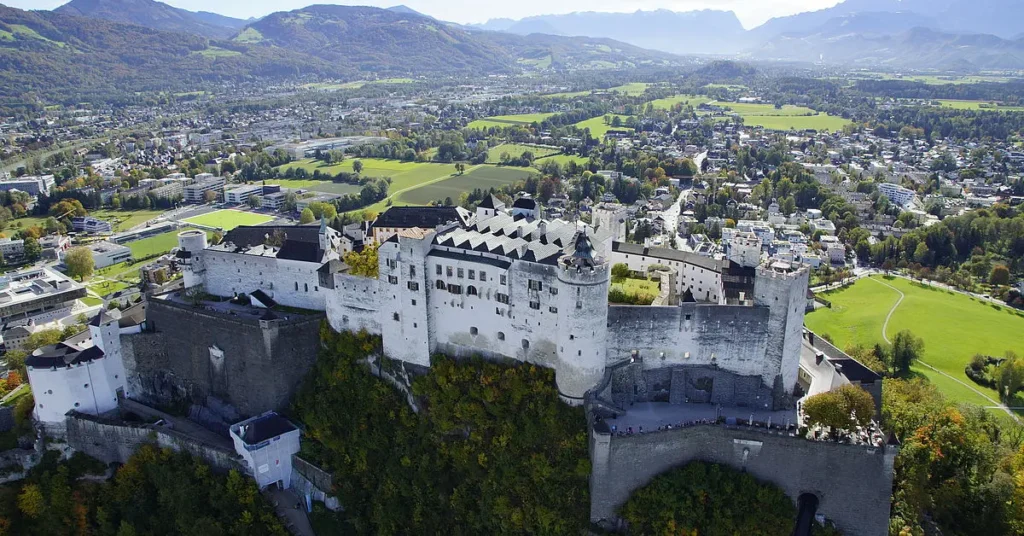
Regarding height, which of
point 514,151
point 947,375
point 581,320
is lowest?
point 947,375

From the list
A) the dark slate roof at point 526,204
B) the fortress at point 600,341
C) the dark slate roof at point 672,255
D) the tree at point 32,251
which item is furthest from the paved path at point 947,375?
the tree at point 32,251

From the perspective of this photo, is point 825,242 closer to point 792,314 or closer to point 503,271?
point 792,314

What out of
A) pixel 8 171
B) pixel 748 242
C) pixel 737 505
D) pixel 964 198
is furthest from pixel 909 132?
pixel 8 171

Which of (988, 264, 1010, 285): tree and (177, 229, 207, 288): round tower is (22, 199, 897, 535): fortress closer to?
(177, 229, 207, 288): round tower

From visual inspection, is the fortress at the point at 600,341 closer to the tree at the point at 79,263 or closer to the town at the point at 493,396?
the town at the point at 493,396

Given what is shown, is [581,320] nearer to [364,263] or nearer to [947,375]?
[364,263]

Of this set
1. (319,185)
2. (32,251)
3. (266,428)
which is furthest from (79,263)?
(266,428)
